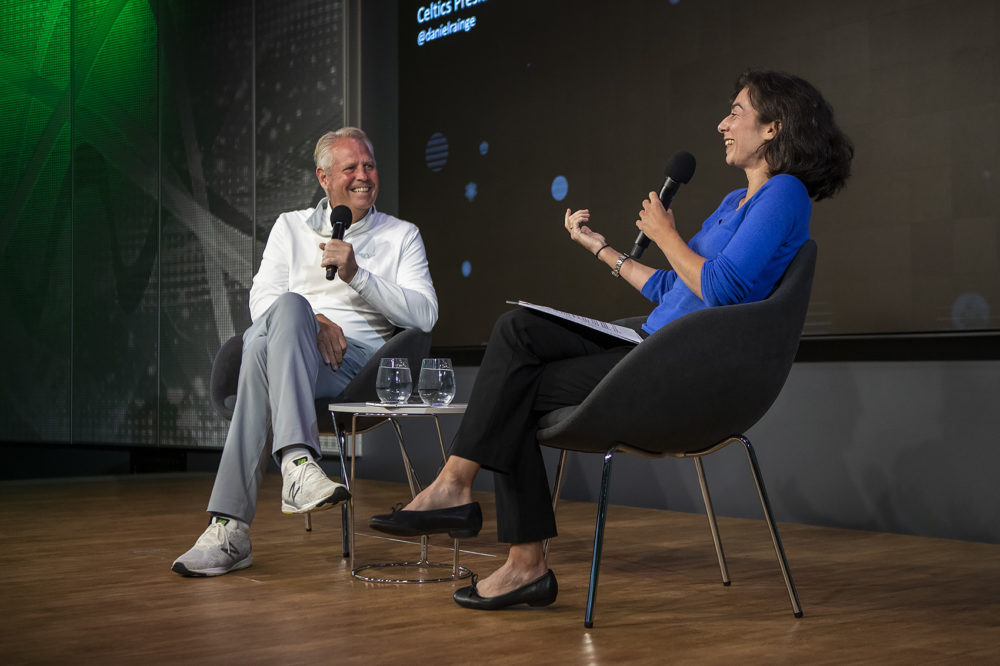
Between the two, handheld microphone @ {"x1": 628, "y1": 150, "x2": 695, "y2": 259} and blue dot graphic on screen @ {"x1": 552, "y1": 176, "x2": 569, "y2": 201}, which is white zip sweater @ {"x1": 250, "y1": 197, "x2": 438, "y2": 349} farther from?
blue dot graphic on screen @ {"x1": 552, "y1": 176, "x2": 569, "y2": 201}

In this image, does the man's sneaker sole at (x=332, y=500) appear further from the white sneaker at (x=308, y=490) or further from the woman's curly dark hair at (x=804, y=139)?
the woman's curly dark hair at (x=804, y=139)

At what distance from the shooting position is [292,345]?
2.60 meters

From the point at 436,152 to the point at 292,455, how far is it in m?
2.66

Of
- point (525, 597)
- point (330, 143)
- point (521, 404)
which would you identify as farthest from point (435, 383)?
point (330, 143)

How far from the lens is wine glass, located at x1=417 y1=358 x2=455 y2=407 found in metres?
2.52

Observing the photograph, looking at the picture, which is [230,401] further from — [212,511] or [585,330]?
[585,330]

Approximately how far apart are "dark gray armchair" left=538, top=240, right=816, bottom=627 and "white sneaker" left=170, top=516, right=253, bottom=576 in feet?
3.01

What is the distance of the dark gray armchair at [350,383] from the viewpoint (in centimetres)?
293

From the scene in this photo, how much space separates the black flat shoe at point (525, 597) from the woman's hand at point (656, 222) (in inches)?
29.5

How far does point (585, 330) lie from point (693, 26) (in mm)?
2058

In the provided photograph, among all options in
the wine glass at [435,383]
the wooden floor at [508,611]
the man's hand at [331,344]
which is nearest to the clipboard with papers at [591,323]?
the wine glass at [435,383]

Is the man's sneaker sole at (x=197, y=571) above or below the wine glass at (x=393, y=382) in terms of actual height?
below

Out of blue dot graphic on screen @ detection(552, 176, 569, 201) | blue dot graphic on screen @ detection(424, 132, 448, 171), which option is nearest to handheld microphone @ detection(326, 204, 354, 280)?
blue dot graphic on screen @ detection(552, 176, 569, 201)

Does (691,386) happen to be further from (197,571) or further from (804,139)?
(197,571)
